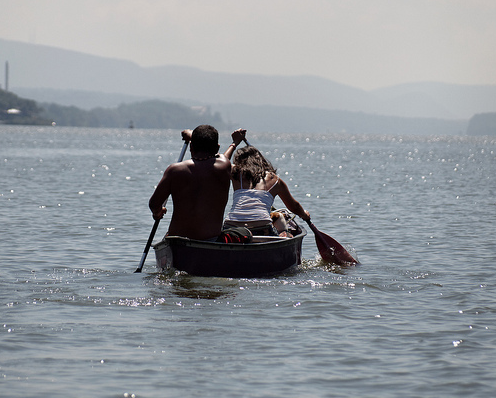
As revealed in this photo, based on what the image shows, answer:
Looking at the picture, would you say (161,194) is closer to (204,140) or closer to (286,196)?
(204,140)

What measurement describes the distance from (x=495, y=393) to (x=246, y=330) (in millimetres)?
2747

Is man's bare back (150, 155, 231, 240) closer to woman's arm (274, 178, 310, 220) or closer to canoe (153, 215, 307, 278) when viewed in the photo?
canoe (153, 215, 307, 278)

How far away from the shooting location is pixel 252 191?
11547 millimetres

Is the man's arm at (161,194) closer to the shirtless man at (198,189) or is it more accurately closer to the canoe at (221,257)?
the shirtless man at (198,189)

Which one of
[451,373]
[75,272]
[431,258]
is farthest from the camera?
[431,258]

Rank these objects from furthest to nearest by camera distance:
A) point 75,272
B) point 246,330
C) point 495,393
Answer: point 75,272 → point 246,330 → point 495,393

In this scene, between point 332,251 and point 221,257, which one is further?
point 332,251

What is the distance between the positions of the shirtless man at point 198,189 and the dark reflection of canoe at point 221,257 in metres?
0.28

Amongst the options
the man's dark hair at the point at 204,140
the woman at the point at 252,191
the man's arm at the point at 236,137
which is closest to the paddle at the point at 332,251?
the woman at the point at 252,191

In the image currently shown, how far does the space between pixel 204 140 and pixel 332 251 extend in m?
4.04

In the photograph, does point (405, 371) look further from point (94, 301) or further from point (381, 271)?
point (381, 271)

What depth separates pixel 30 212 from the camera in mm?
20703

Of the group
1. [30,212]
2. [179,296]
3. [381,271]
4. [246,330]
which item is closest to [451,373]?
[246,330]

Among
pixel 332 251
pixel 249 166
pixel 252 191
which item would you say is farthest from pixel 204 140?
pixel 332 251
